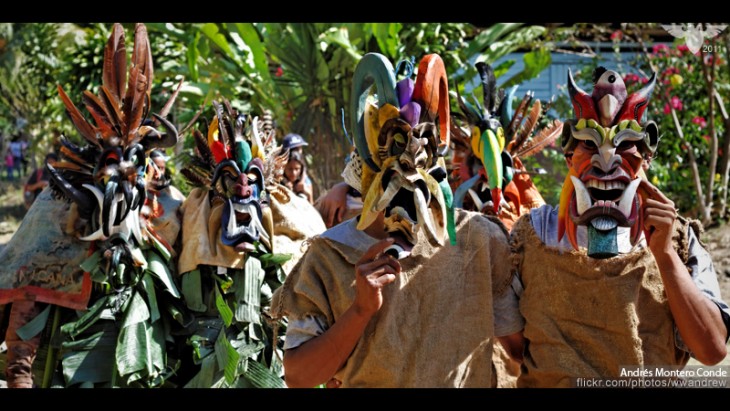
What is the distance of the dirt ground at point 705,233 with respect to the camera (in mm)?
9352

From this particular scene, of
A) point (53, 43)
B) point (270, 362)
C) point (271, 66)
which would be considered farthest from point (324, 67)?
point (53, 43)

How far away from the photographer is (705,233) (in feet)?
33.8

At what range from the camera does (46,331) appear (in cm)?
542

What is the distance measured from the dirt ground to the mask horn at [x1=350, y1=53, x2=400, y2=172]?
1198 mm

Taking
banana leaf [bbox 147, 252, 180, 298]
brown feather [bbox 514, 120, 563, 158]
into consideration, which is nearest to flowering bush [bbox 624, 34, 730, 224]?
brown feather [bbox 514, 120, 563, 158]

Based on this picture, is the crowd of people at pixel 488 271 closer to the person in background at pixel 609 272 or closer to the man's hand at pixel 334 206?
the person in background at pixel 609 272

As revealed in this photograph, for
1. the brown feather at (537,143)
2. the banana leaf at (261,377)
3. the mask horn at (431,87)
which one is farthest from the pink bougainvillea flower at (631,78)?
the mask horn at (431,87)

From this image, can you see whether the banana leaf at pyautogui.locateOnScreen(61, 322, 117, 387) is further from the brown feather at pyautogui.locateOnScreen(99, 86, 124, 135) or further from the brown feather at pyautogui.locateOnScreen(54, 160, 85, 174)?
the brown feather at pyautogui.locateOnScreen(99, 86, 124, 135)

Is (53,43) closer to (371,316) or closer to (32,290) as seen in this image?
(32,290)

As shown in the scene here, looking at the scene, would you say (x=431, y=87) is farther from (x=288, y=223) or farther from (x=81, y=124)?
(x=288, y=223)

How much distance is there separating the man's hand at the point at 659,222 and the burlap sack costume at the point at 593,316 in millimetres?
178

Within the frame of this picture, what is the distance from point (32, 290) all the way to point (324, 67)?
609cm

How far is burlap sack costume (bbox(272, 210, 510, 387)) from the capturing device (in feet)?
9.96

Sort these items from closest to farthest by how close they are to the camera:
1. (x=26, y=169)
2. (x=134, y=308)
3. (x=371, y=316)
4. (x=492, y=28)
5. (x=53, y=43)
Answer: (x=371, y=316)
(x=134, y=308)
(x=492, y=28)
(x=53, y=43)
(x=26, y=169)
